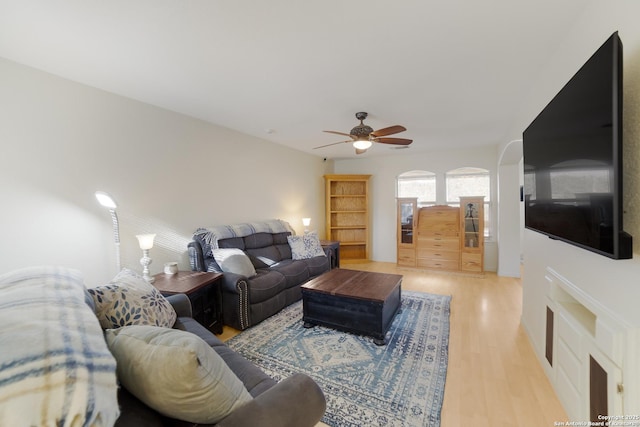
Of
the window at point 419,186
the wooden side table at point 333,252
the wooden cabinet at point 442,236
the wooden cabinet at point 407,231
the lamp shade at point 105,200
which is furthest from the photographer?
the window at point 419,186

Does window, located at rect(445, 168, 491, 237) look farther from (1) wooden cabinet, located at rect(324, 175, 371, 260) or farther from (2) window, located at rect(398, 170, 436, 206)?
(1) wooden cabinet, located at rect(324, 175, 371, 260)

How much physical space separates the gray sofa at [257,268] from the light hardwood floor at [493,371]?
302mm

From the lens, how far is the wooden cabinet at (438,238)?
5.09m

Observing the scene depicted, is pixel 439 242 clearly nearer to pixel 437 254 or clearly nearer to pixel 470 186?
pixel 437 254

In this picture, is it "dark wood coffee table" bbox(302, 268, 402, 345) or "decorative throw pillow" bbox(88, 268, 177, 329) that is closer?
"decorative throw pillow" bbox(88, 268, 177, 329)

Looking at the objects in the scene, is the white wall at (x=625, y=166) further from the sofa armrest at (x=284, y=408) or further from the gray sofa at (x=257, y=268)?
the gray sofa at (x=257, y=268)

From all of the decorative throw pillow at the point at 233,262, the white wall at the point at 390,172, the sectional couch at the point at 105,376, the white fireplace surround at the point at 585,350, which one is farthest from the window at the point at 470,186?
the sectional couch at the point at 105,376

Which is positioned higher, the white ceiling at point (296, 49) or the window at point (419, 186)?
the white ceiling at point (296, 49)

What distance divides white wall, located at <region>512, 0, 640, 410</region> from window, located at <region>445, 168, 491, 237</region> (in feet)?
10.8

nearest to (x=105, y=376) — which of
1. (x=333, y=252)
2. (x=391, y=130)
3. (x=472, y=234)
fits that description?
(x=391, y=130)

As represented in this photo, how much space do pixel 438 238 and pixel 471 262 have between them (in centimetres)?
71

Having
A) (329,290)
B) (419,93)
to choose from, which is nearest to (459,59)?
(419,93)

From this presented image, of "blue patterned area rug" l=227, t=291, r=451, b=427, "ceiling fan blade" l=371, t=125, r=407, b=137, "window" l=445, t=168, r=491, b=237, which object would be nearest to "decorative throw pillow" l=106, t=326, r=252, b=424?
"blue patterned area rug" l=227, t=291, r=451, b=427

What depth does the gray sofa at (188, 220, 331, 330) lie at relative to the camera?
283 centimetres
